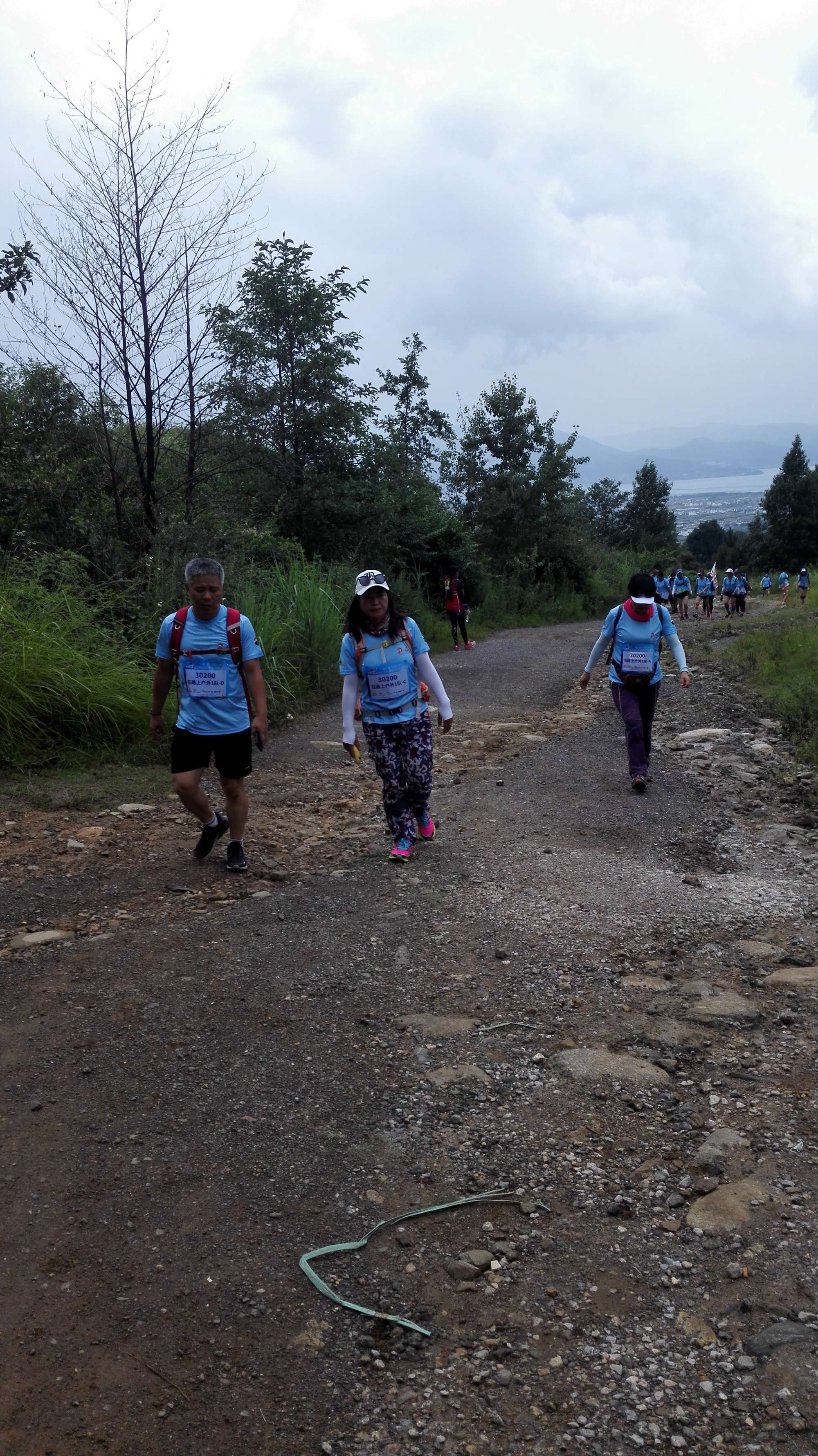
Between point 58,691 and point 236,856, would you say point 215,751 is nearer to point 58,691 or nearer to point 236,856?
point 236,856

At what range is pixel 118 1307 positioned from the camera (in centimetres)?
251

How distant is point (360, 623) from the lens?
609cm

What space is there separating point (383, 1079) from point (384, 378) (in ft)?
81.1

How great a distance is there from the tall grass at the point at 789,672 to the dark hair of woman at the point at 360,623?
428cm

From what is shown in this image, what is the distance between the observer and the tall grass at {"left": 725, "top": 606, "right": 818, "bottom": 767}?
9.98 meters

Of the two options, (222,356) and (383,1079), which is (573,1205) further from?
(222,356)

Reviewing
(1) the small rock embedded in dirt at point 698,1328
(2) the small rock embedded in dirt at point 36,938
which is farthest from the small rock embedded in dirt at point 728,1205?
(2) the small rock embedded in dirt at point 36,938

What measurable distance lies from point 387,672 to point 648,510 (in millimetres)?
65745

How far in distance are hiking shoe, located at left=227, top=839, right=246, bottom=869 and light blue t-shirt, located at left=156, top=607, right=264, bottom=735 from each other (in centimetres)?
68

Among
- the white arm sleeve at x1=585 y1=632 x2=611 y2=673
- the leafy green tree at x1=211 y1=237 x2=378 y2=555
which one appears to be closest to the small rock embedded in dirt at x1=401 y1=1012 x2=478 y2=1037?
the white arm sleeve at x1=585 y1=632 x2=611 y2=673

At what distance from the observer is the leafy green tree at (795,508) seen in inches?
2719

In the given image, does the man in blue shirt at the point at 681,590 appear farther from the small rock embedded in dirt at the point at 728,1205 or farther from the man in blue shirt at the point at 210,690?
the small rock embedded in dirt at the point at 728,1205

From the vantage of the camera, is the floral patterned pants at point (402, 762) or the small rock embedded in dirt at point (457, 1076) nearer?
the small rock embedded in dirt at point (457, 1076)

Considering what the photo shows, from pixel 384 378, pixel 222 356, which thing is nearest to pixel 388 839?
pixel 222 356
